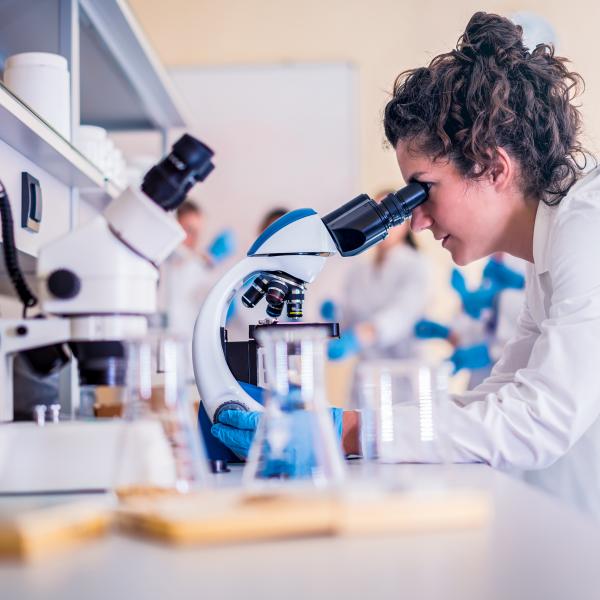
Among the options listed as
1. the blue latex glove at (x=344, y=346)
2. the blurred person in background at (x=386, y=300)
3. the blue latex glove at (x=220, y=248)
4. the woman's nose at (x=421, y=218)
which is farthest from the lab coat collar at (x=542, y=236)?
the blue latex glove at (x=220, y=248)

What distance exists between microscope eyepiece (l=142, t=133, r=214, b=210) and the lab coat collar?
0.83 meters

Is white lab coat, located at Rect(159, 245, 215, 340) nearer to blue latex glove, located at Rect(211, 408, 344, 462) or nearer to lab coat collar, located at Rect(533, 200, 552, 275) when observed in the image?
lab coat collar, located at Rect(533, 200, 552, 275)

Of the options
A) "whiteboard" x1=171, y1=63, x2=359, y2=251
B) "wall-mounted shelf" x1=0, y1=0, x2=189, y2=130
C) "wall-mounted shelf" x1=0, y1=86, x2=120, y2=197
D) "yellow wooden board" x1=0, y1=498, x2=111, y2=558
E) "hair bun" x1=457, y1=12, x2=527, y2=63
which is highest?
"whiteboard" x1=171, y1=63, x2=359, y2=251

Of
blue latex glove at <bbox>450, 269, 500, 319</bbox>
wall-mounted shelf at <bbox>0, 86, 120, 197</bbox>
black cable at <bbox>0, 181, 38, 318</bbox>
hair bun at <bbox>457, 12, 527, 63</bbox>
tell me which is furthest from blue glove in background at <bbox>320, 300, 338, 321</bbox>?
black cable at <bbox>0, 181, 38, 318</bbox>

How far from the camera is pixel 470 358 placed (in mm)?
3086

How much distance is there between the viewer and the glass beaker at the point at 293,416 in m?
0.79

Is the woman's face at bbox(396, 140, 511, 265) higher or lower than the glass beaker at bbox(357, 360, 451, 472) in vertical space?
higher

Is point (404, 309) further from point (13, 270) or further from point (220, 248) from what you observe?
point (13, 270)

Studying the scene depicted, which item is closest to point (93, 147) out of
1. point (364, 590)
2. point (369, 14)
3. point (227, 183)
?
point (364, 590)

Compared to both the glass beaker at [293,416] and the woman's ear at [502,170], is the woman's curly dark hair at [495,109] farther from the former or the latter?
the glass beaker at [293,416]

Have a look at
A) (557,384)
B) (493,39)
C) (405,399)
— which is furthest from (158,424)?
(493,39)

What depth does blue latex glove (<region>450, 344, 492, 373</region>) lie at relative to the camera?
3082 millimetres

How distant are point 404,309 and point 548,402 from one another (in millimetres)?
3561

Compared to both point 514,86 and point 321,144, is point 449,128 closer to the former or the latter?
point 514,86
